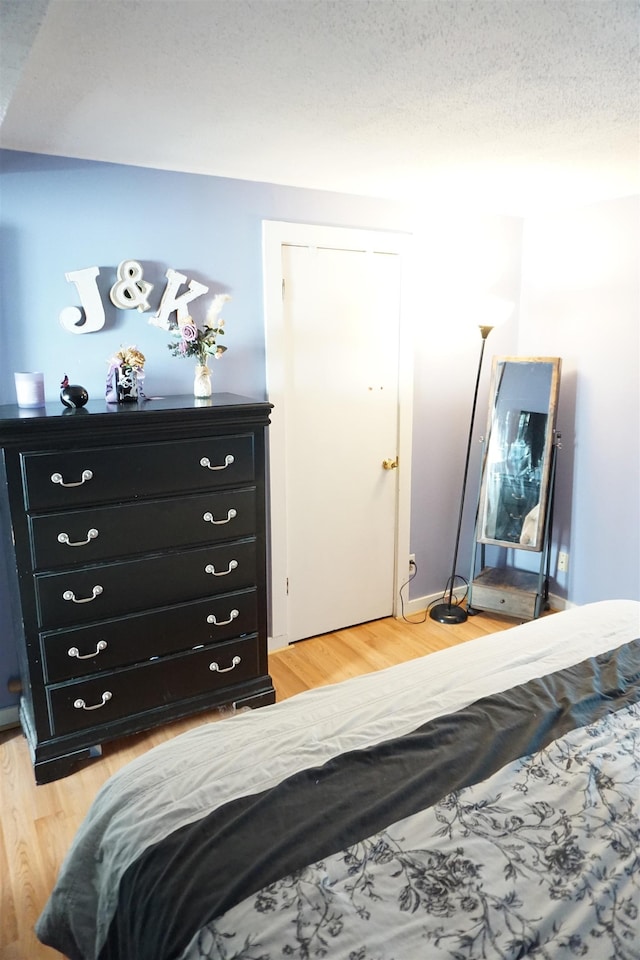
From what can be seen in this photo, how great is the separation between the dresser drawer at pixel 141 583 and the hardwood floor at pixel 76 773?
0.60 metres

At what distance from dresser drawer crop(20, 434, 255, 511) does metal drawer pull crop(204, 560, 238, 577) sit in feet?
1.04

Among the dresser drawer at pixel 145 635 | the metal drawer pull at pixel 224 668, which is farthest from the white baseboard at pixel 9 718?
the metal drawer pull at pixel 224 668

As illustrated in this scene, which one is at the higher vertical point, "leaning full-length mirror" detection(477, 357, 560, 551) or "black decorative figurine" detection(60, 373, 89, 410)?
"black decorative figurine" detection(60, 373, 89, 410)

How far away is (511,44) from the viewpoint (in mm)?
1422

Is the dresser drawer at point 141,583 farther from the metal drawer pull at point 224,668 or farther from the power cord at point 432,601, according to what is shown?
the power cord at point 432,601

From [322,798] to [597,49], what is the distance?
1.80m

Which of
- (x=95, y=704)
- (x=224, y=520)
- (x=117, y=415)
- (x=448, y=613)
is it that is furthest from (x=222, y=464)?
(x=448, y=613)

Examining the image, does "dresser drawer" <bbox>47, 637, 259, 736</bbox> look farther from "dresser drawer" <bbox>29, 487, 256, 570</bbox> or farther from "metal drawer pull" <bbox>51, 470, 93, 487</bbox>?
"metal drawer pull" <bbox>51, 470, 93, 487</bbox>

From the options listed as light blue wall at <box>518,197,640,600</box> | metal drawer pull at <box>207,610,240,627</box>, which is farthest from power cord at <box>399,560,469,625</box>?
metal drawer pull at <box>207,610,240,627</box>

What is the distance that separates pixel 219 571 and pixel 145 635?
365mm

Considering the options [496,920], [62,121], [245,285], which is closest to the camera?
[496,920]

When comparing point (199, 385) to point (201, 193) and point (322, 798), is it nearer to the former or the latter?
point (201, 193)

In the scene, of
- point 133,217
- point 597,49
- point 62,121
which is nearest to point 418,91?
point 597,49

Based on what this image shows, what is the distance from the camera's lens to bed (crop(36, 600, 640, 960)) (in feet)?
3.15
